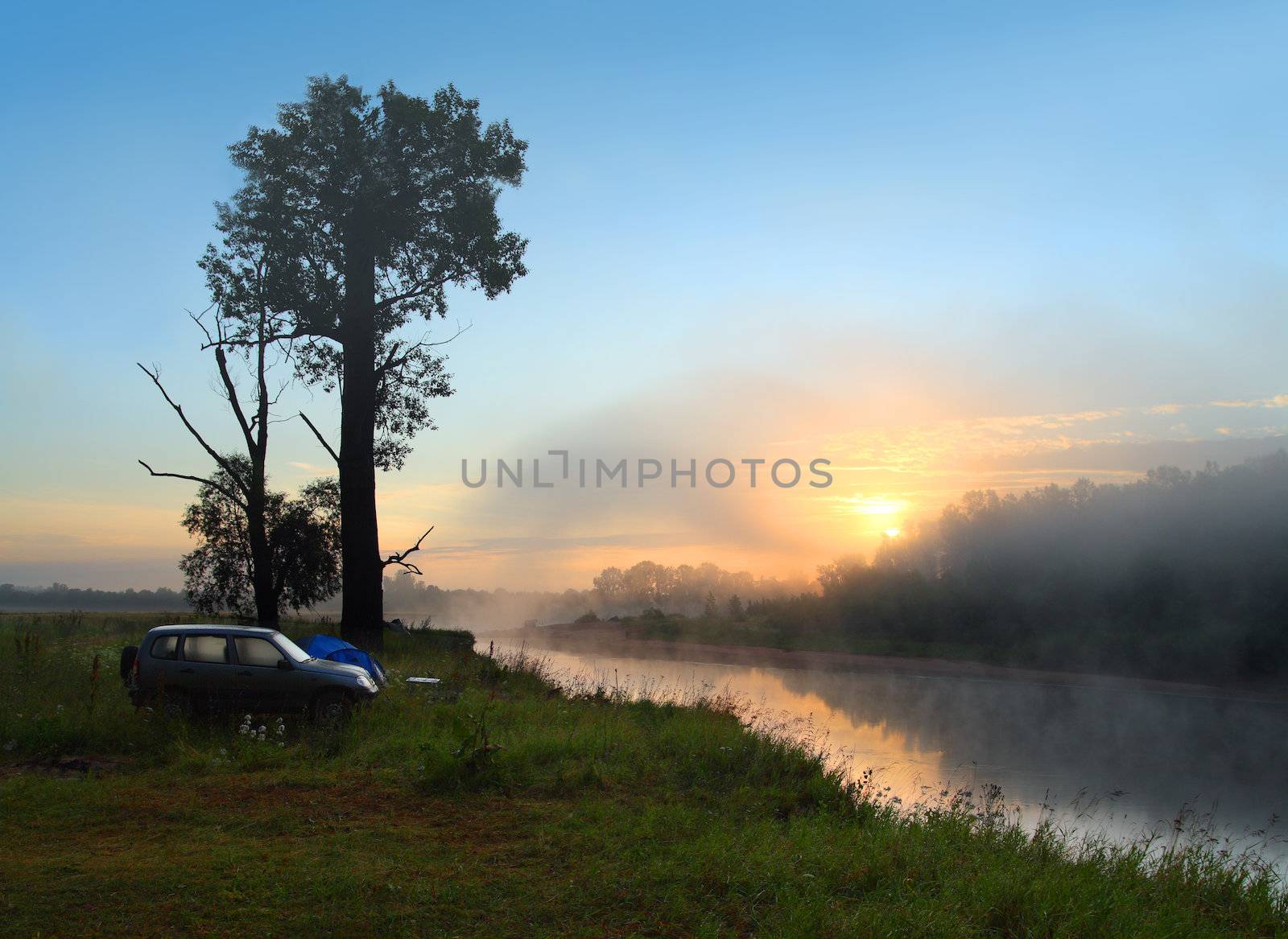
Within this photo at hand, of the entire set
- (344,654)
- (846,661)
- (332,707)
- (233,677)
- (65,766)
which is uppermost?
(233,677)

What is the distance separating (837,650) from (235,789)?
1752 inches

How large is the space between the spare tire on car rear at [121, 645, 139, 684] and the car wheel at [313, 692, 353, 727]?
109 inches

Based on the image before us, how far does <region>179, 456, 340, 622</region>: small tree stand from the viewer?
35.4 m

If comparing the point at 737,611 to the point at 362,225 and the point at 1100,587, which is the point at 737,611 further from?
the point at 362,225

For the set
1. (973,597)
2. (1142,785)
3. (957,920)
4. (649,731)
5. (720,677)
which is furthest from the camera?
(973,597)

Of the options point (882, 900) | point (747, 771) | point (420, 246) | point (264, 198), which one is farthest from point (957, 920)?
point (264, 198)

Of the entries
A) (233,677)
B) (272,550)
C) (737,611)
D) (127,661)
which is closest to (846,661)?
(737,611)

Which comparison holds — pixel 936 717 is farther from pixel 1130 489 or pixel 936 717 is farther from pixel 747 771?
pixel 1130 489

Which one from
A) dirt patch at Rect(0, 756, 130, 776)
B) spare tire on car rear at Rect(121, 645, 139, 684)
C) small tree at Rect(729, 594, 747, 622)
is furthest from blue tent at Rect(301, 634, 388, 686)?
small tree at Rect(729, 594, 747, 622)

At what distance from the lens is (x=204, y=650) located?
38.7 feet

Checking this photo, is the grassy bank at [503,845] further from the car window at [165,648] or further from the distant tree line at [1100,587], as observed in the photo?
the distant tree line at [1100,587]

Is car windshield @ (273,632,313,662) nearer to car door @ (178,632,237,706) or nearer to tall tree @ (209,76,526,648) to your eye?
car door @ (178,632,237,706)

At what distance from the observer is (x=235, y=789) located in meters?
8.29

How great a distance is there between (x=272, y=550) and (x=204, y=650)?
76.6 ft
